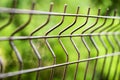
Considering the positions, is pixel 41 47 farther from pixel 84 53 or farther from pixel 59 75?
pixel 84 53

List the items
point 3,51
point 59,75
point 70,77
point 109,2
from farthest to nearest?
point 109,2 → point 70,77 → point 59,75 → point 3,51

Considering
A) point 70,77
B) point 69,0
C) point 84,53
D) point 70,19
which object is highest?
point 69,0

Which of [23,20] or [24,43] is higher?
[23,20]

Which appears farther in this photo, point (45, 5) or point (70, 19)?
point (70, 19)

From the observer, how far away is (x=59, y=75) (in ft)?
17.1

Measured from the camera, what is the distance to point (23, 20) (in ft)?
15.8

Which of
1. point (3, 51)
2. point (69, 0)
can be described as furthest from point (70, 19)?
point (3, 51)

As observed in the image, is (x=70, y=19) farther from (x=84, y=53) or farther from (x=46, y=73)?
(x=46, y=73)

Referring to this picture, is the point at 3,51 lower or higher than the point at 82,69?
higher

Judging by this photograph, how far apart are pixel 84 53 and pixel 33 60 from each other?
1182 millimetres

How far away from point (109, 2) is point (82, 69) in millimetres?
1679

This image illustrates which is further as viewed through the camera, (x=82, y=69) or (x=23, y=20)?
(x=82, y=69)

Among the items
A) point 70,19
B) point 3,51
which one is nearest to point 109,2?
point 70,19

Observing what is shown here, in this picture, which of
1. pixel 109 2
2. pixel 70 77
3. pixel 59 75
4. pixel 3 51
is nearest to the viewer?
pixel 3 51
